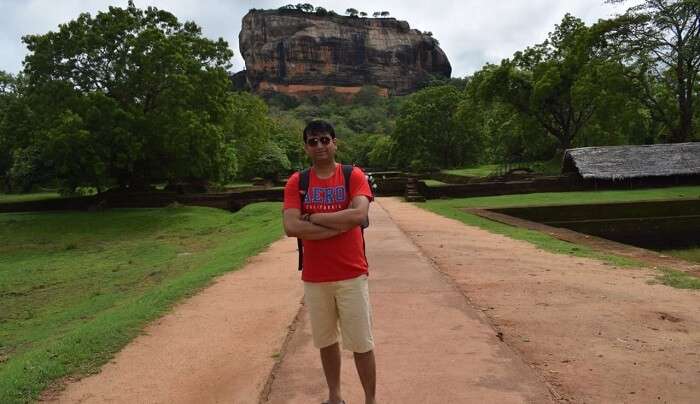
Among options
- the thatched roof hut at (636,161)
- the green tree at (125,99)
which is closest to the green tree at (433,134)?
the thatched roof hut at (636,161)

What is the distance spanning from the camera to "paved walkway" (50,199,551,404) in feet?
10.6

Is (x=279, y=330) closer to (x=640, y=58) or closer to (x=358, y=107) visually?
(x=640, y=58)

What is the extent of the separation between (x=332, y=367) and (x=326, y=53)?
12230 centimetres

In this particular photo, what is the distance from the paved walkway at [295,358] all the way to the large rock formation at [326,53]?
4427 inches

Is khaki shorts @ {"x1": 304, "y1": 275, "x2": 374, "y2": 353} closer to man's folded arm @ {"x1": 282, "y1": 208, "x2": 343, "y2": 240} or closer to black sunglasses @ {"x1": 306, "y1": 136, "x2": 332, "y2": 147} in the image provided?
man's folded arm @ {"x1": 282, "y1": 208, "x2": 343, "y2": 240}

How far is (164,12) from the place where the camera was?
23156 mm

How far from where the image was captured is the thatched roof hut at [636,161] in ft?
76.1

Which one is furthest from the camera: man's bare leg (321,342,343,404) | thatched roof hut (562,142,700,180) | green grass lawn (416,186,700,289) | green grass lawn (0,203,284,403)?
thatched roof hut (562,142,700,180)

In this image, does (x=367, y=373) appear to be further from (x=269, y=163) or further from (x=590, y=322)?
(x=269, y=163)

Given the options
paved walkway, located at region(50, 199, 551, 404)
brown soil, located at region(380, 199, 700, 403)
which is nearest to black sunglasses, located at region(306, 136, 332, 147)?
paved walkway, located at region(50, 199, 551, 404)

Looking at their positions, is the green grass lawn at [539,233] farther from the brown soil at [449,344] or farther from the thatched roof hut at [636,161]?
the thatched roof hut at [636,161]

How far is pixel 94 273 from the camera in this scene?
1098cm

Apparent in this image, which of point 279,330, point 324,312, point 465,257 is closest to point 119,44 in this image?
point 465,257

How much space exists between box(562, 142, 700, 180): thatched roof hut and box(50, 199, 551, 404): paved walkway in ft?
65.5
